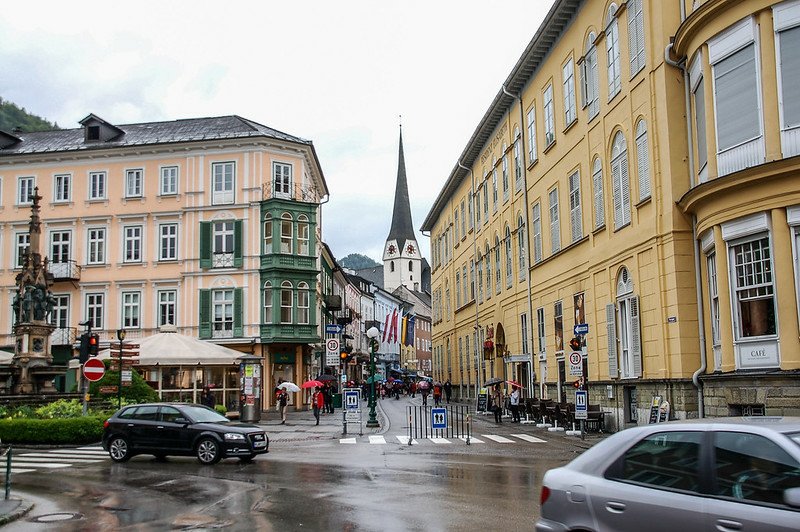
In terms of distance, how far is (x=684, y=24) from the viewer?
66.1 feet

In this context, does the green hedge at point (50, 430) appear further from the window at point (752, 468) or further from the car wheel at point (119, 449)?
the window at point (752, 468)

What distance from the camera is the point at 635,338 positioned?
24.2m

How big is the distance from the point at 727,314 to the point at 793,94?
4946 millimetres

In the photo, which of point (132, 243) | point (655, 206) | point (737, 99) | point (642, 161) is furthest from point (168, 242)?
point (737, 99)

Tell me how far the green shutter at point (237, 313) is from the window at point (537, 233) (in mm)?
17198

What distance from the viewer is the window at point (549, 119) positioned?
107 ft

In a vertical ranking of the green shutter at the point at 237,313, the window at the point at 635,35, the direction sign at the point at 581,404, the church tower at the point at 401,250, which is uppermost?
the church tower at the point at 401,250

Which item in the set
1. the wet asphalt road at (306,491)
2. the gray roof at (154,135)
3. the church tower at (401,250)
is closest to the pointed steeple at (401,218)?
the church tower at (401,250)

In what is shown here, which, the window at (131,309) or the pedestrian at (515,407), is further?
the window at (131,309)

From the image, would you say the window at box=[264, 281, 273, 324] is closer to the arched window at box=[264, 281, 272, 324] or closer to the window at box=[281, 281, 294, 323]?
the arched window at box=[264, 281, 272, 324]

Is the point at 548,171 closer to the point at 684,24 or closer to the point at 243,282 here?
the point at 684,24

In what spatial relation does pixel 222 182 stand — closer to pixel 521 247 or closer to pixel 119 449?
pixel 521 247

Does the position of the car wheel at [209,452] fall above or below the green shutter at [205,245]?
below

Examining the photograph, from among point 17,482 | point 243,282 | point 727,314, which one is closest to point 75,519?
point 17,482
